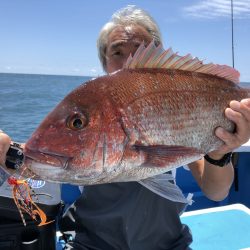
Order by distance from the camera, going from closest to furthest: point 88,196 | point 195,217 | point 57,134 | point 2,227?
1. point 57,134
2. point 2,227
3. point 88,196
4. point 195,217

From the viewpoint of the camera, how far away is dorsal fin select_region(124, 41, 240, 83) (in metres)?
1.52

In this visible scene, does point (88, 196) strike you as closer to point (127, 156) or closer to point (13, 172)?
point (13, 172)

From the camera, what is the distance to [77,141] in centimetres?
136

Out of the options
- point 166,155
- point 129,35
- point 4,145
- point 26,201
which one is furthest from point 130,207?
point 129,35

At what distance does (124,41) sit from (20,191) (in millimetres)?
1063

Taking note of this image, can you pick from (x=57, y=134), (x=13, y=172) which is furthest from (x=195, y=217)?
(x=57, y=134)

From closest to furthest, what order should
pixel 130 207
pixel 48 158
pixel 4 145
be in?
pixel 48 158 → pixel 4 145 → pixel 130 207

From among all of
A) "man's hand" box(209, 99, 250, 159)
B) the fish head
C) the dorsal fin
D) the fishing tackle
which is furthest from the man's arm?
the fishing tackle

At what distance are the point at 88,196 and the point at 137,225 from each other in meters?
0.35

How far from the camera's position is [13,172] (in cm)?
175

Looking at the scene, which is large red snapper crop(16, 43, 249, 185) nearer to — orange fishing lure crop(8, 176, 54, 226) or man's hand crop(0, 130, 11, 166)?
man's hand crop(0, 130, 11, 166)

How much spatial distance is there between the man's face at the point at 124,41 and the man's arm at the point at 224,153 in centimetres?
74

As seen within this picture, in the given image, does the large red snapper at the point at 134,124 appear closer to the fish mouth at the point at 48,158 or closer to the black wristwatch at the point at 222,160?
the fish mouth at the point at 48,158

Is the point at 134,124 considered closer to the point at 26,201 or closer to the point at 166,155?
the point at 166,155
